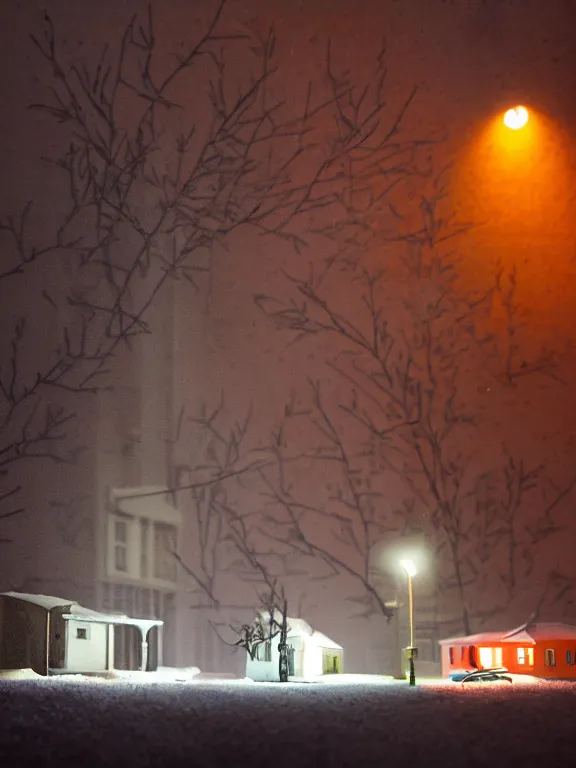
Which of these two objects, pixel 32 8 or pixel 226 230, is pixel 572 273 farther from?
pixel 32 8

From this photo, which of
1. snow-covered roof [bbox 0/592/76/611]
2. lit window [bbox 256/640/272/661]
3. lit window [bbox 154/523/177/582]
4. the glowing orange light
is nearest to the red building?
lit window [bbox 256/640/272/661]

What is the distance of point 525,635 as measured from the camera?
1.94 metres

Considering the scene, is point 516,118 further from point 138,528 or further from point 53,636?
point 53,636

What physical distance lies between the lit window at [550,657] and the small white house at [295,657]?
0.44m

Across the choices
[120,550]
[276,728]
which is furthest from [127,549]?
[276,728]

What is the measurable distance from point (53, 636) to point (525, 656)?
0.91m

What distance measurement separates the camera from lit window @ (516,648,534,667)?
1.94 metres

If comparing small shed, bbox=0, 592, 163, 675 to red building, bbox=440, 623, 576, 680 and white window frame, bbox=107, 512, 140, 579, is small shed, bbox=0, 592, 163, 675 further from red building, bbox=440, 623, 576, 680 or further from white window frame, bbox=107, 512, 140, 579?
red building, bbox=440, 623, 576, 680

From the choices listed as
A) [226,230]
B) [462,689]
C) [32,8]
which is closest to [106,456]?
[226,230]

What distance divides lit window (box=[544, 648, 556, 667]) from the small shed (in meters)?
0.81

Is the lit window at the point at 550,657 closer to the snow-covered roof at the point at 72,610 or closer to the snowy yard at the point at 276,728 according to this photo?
the snowy yard at the point at 276,728

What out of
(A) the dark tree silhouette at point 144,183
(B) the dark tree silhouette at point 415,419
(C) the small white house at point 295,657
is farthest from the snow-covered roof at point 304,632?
(A) the dark tree silhouette at point 144,183

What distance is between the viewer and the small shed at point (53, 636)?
1798 mm

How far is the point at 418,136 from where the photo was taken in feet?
7.50
